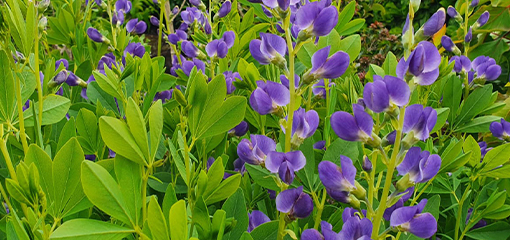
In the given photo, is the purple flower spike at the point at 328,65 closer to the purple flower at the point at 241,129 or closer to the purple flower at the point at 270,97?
the purple flower at the point at 270,97

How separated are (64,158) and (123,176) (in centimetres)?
8

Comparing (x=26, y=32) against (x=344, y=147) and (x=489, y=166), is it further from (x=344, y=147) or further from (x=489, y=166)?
(x=489, y=166)

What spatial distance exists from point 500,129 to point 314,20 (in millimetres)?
660

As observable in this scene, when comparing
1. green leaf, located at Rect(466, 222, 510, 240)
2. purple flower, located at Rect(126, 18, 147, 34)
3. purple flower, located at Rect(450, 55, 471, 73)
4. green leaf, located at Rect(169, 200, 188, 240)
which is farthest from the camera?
purple flower, located at Rect(126, 18, 147, 34)

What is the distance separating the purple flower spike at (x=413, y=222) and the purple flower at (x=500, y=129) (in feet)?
2.03

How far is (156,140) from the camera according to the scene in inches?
20.1

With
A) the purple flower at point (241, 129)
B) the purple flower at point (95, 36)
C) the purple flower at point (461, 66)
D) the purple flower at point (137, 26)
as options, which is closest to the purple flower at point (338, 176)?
the purple flower at point (241, 129)

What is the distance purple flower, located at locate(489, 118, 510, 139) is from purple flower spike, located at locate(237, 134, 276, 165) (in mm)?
633

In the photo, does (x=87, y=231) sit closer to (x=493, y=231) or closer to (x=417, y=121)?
(x=417, y=121)

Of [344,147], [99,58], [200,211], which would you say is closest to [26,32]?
[200,211]

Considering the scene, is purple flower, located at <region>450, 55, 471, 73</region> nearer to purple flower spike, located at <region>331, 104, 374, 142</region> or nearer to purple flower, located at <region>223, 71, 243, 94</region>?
purple flower, located at <region>223, 71, 243, 94</region>

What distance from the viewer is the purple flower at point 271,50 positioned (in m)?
0.61

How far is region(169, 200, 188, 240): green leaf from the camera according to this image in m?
0.43

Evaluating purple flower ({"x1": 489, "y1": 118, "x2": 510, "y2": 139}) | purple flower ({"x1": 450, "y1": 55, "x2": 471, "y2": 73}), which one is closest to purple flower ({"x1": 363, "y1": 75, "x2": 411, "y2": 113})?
purple flower ({"x1": 489, "y1": 118, "x2": 510, "y2": 139})
